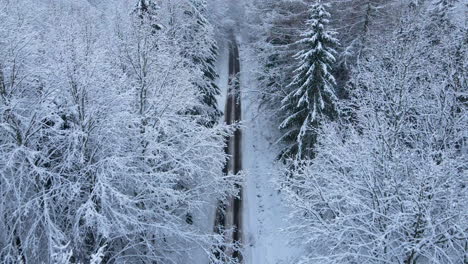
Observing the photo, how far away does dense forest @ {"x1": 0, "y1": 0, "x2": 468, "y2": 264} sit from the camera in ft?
33.0

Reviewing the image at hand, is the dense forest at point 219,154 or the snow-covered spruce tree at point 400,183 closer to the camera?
the snow-covered spruce tree at point 400,183

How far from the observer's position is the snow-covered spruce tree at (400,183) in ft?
31.0

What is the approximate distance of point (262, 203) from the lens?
2052cm

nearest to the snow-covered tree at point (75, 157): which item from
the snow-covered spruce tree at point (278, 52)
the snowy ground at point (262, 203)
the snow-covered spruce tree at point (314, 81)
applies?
the snowy ground at point (262, 203)

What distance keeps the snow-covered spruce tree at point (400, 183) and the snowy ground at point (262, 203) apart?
2126 mm

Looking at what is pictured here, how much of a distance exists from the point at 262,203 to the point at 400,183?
11.4 meters

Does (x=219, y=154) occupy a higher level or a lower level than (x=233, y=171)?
higher

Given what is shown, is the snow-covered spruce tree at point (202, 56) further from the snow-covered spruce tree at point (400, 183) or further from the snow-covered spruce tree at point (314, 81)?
the snow-covered spruce tree at point (400, 183)

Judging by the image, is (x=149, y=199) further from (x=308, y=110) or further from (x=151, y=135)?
(x=308, y=110)

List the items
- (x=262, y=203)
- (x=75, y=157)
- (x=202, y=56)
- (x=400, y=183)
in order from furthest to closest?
(x=202, y=56)
(x=262, y=203)
(x=75, y=157)
(x=400, y=183)

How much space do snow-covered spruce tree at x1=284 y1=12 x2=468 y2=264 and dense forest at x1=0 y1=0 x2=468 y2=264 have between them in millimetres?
82

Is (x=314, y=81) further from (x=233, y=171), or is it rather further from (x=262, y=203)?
(x=233, y=171)

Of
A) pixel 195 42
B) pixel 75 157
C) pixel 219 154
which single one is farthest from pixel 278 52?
pixel 75 157

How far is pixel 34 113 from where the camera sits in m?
10.3
